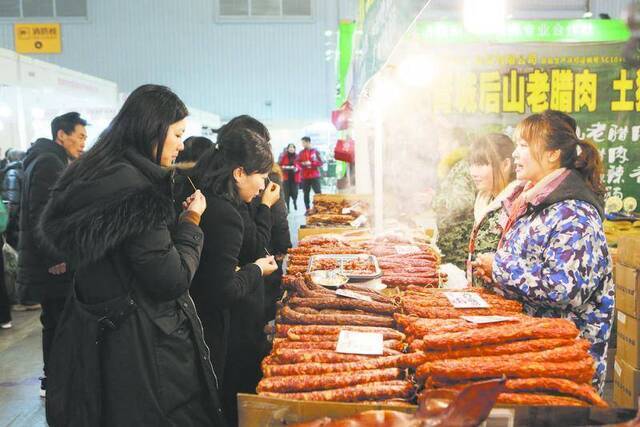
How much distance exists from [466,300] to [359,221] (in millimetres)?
3324

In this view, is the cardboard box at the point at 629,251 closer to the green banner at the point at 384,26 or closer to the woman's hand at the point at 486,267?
the woman's hand at the point at 486,267

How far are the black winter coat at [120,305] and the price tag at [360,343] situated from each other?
0.63 metres

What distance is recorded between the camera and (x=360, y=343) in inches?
83.0

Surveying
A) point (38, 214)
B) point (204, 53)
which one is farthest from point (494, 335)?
point (204, 53)

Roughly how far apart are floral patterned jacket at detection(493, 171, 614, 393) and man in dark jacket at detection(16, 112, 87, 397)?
3.12 metres

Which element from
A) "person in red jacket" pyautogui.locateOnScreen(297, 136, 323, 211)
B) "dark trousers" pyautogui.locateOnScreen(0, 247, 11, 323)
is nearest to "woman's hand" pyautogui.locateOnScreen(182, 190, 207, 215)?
"dark trousers" pyautogui.locateOnScreen(0, 247, 11, 323)

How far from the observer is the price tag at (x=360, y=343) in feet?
6.65

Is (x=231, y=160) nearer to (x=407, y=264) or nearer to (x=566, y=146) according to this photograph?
(x=407, y=264)

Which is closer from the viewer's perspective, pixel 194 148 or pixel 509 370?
pixel 509 370

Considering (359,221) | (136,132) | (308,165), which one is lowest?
(308,165)

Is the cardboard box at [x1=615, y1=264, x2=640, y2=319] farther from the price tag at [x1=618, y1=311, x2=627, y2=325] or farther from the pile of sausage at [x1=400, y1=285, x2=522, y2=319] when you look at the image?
the pile of sausage at [x1=400, y1=285, x2=522, y2=319]

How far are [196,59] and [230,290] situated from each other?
825 inches

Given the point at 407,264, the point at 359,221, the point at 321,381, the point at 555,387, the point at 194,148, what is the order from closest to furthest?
the point at 555,387 → the point at 321,381 → the point at 407,264 → the point at 194,148 → the point at 359,221

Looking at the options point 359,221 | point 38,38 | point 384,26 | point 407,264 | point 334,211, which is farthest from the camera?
point 38,38
